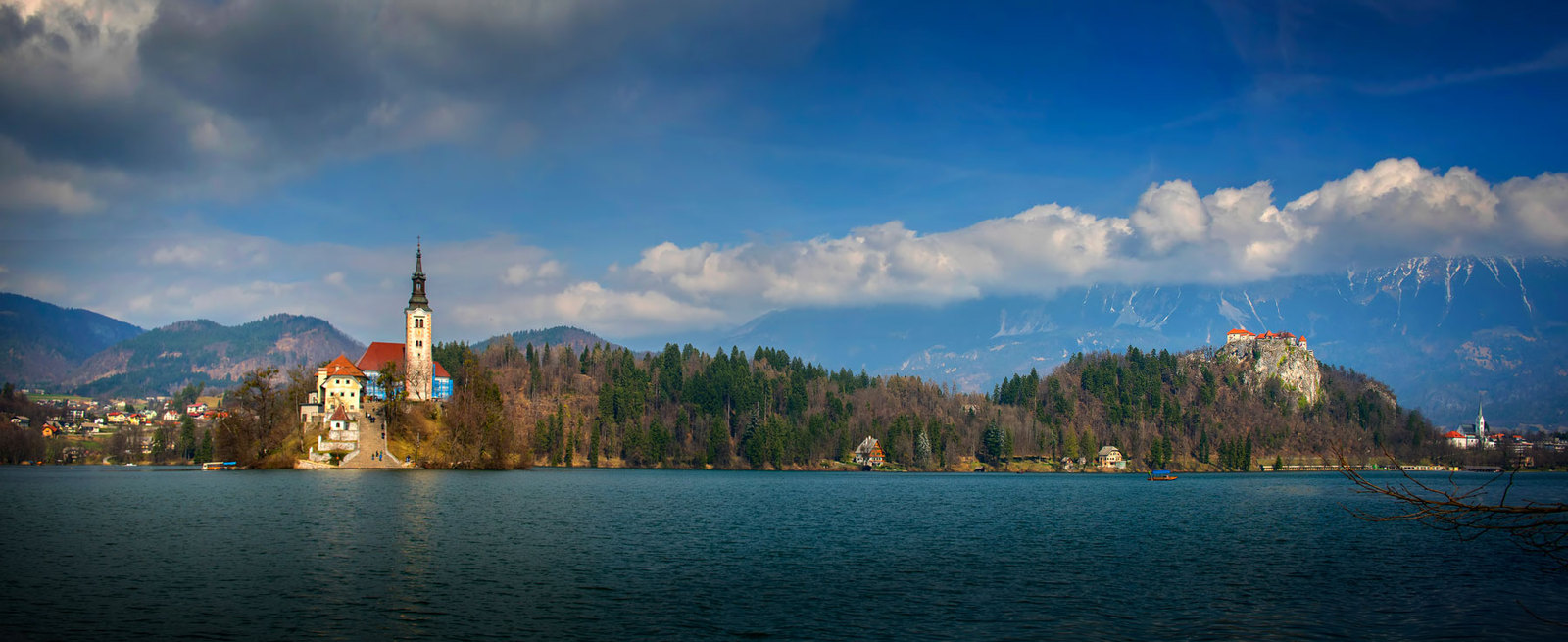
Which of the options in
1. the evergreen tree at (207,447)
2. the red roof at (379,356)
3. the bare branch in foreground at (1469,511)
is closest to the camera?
the bare branch in foreground at (1469,511)

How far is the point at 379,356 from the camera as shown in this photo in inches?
6841

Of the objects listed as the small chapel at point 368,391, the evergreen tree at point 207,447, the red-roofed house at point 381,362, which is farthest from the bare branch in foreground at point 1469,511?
the evergreen tree at point 207,447

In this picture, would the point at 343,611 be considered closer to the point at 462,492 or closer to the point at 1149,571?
the point at 1149,571

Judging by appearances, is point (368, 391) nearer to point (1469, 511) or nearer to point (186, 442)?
point (186, 442)

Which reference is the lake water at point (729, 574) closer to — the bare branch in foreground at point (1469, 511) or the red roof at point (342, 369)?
the bare branch in foreground at point (1469, 511)

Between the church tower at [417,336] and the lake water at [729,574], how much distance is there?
3534 inches

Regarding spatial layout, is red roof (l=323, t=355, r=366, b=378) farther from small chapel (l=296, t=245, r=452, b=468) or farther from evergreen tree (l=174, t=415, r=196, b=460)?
evergreen tree (l=174, t=415, r=196, b=460)

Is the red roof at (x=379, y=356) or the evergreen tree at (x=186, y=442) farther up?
the red roof at (x=379, y=356)

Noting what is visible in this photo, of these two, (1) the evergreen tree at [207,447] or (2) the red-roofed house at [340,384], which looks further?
(1) the evergreen tree at [207,447]

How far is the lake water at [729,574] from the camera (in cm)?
2928

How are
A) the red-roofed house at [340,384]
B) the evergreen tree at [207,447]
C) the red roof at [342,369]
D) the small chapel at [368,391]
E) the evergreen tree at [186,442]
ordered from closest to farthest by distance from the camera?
the small chapel at [368,391] → the red-roofed house at [340,384] → the red roof at [342,369] → the evergreen tree at [207,447] → the evergreen tree at [186,442]

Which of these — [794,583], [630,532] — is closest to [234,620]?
[794,583]

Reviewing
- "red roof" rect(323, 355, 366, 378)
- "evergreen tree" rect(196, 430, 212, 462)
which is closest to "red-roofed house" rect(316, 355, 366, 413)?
"red roof" rect(323, 355, 366, 378)

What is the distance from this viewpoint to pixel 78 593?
107 feet
